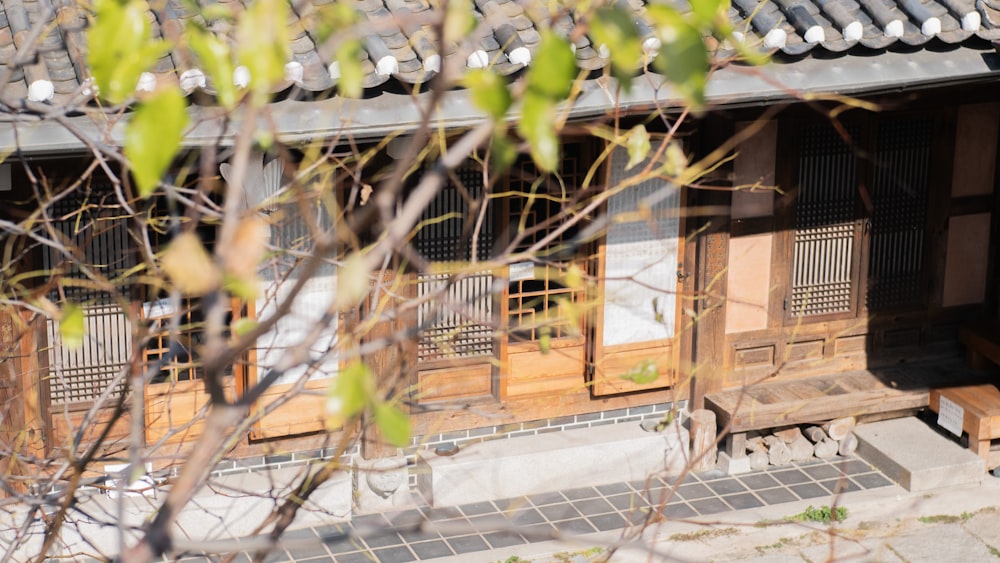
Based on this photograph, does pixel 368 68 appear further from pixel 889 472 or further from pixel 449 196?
pixel 889 472

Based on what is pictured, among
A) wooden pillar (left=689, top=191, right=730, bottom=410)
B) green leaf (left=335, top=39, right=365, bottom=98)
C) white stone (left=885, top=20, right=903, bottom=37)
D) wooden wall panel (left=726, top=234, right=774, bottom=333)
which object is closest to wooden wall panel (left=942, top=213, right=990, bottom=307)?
wooden wall panel (left=726, top=234, right=774, bottom=333)

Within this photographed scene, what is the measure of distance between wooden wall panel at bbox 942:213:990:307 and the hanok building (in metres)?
0.02

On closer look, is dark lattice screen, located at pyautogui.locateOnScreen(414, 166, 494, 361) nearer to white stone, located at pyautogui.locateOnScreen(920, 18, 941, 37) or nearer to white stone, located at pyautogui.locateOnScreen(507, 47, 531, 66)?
white stone, located at pyautogui.locateOnScreen(507, 47, 531, 66)

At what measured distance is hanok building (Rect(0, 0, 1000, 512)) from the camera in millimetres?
7410

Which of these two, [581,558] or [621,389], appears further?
[621,389]

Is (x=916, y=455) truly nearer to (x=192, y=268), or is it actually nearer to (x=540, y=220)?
(x=540, y=220)

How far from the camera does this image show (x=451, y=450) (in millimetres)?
9000

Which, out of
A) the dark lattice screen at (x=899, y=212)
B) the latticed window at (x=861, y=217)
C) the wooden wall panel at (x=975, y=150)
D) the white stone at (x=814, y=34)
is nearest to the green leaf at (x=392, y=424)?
the white stone at (x=814, y=34)

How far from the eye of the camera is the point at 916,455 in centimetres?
940

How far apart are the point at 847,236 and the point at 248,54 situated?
27.0 ft

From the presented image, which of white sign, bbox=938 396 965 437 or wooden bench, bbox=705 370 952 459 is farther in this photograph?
white sign, bbox=938 396 965 437

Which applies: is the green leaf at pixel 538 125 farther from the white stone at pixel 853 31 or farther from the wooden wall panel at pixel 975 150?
the wooden wall panel at pixel 975 150

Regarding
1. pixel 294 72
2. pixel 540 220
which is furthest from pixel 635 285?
pixel 294 72

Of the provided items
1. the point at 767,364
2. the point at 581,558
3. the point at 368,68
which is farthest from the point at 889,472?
the point at 368,68
